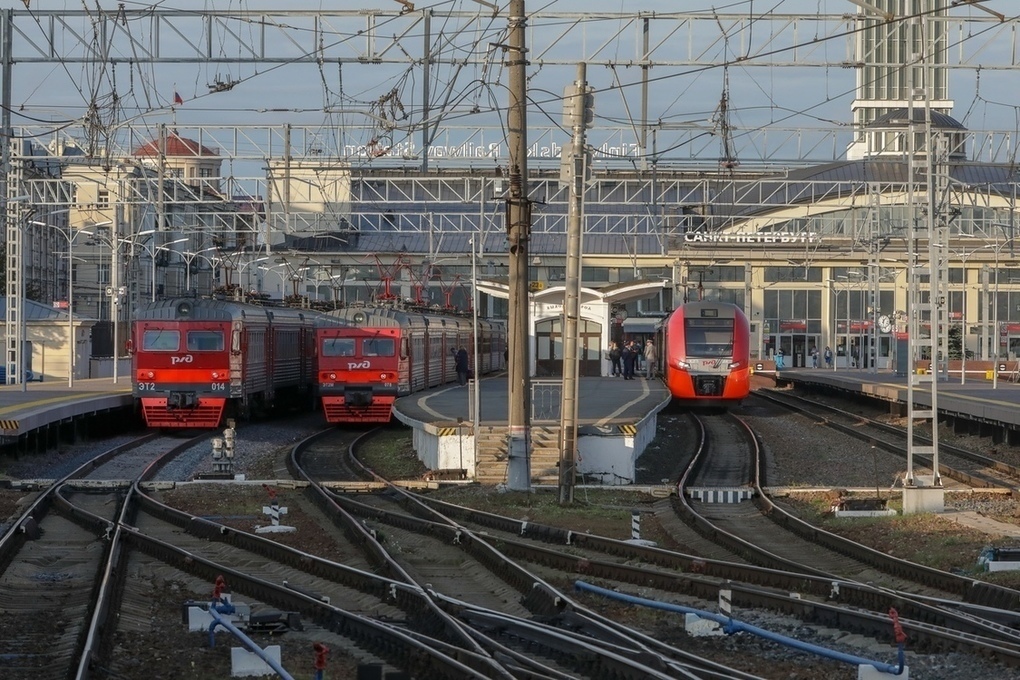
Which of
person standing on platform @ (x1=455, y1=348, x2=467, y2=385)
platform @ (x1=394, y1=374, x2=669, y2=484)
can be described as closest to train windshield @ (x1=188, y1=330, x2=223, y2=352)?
platform @ (x1=394, y1=374, x2=669, y2=484)

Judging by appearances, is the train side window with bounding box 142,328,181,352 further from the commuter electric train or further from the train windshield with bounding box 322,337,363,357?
the commuter electric train

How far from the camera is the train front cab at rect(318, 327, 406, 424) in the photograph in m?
32.8

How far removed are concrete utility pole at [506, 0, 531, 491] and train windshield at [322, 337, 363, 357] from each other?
1331 cm

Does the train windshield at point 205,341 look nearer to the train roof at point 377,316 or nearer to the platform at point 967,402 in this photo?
the train roof at point 377,316

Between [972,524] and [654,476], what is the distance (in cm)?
794

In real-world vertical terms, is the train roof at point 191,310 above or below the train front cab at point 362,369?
above

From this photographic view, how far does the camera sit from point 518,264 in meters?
19.9

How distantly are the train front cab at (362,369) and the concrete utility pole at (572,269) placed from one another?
14.4m

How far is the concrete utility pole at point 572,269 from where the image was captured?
1856 cm

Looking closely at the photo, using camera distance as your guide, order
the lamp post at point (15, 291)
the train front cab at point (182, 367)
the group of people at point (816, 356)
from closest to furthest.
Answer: the train front cab at point (182, 367)
the lamp post at point (15, 291)
the group of people at point (816, 356)

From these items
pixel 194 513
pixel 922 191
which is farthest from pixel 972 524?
pixel 922 191

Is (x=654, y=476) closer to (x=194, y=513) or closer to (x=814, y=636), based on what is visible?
(x=194, y=513)

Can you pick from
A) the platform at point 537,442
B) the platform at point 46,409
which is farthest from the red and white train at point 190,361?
the platform at point 537,442

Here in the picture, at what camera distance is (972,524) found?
1616cm
